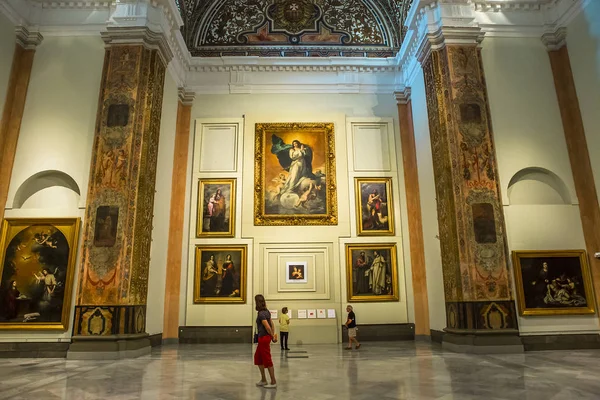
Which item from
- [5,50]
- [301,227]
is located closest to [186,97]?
[5,50]

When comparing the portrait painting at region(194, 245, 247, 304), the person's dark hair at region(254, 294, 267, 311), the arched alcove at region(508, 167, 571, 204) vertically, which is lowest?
the person's dark hair at region(254, 294, 267, 311)

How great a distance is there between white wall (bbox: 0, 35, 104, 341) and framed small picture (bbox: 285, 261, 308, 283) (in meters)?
5.93

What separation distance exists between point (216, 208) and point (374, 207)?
503 centimetres

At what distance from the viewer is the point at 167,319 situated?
1224cm

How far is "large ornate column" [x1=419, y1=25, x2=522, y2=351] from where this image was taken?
928 cm

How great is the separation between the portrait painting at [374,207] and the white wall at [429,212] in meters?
1.16

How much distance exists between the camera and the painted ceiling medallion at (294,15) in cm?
1542

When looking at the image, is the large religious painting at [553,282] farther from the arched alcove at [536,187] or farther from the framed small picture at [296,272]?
the framed small picture at [296,272]

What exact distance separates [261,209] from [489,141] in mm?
6833

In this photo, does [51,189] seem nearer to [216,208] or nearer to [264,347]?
[216,208]

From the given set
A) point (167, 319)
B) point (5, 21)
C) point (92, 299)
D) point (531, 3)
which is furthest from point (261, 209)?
point (531, 3)

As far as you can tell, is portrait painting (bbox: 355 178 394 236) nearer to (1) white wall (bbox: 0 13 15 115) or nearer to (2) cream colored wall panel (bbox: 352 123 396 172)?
(2) cream colored wall panel (bbox: 352 123 396 172)

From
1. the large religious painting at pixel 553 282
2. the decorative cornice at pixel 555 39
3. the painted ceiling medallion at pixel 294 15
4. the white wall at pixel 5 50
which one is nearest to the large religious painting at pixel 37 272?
the white wall at pixel 5 50

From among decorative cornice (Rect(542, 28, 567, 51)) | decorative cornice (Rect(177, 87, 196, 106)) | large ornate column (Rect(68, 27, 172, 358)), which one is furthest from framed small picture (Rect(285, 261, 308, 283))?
decorative cornice (Rect(542, 28, 567, 51))
